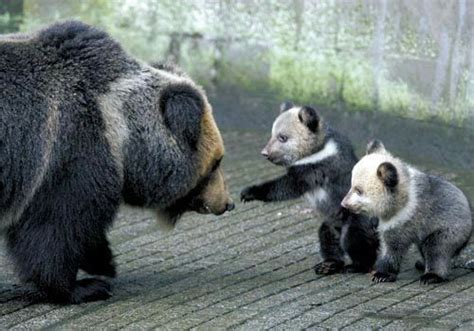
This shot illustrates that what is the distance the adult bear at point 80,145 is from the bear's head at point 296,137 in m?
1.00

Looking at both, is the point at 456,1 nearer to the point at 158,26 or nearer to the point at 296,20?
the point at 296,20

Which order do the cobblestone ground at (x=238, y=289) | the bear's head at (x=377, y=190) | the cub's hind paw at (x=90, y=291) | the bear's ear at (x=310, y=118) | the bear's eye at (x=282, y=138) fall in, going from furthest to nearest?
the bear's eye at (x=282, y=138) < the bear's ear at (x=310, y=118) < the bear's head at (x=377, y=190) < the cub's hind paw at (x=90, y=291) < the cobblestone ground at (x=238, y=289)

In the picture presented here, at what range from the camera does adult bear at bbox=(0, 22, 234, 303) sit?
7715 mm

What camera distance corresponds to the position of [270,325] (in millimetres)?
7395

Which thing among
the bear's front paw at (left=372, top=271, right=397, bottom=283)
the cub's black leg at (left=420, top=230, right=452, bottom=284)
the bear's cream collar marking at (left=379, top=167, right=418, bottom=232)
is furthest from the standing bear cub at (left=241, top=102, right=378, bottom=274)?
the cub's black leg at (left=420, top=230, right=452, bottom=284)

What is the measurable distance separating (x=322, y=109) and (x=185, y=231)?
333cm

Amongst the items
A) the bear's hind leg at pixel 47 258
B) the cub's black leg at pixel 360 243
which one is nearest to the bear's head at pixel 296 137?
the cub's black leg at pixel 360 243

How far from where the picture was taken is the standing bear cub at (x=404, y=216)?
27.4 feet

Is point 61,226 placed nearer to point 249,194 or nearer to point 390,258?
point 249,194

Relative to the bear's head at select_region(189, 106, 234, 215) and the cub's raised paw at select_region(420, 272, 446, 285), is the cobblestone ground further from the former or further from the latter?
the bear's head at select_region(189, 106, 234, 215)

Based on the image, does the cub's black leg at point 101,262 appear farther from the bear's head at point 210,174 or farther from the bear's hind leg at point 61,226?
the bear's head at point 210,174

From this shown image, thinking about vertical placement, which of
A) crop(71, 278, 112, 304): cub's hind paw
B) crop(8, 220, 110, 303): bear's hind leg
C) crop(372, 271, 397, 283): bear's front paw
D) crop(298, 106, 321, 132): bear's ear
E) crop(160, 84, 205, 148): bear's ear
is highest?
crop(160, 84, 205, 148): bear's ear

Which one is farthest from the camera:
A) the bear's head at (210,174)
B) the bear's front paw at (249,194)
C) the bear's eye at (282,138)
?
the bear's eye at (282,138)

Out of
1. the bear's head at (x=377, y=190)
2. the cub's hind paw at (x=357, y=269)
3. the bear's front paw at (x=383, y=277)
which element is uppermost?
the bear's head at (x=377, y=190)
